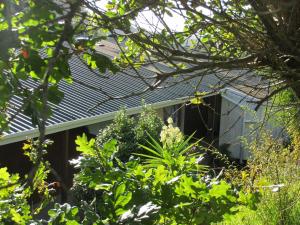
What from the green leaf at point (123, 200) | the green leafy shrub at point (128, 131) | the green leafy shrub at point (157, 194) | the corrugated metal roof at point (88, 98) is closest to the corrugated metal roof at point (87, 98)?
the corrugated metal roof at point (88, 98)

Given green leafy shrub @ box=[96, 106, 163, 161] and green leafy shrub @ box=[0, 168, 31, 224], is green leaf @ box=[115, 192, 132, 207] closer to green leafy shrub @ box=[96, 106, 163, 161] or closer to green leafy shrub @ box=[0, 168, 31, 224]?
green leafy shrub @ box=[0, 168, 31, 224]

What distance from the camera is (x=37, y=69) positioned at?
1587 millimetres

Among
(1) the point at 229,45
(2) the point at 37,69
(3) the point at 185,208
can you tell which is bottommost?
(3) the point at 185,208

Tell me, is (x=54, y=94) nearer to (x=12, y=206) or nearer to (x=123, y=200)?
(x=123, y=200)

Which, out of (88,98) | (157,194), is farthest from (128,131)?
(157,194)

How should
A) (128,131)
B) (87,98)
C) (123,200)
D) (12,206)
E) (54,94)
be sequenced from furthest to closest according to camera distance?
(87,98) → (128,131) → (12,206) → (123,200) → (54,94)

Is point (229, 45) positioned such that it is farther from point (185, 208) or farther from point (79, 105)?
point (79, 105)

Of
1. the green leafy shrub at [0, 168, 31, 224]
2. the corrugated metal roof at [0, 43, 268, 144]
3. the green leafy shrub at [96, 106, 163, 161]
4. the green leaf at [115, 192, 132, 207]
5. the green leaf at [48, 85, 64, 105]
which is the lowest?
the green leafy shrub at [0, 168, 31, 224]

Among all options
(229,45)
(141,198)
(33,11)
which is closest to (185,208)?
(141,198)

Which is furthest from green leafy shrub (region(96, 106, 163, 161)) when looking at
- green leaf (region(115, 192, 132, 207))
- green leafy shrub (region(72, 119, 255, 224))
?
green leaf (region(115, 192, 132, 207))

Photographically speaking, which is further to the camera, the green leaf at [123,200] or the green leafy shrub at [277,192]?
the green leafy shrub at [277,192]

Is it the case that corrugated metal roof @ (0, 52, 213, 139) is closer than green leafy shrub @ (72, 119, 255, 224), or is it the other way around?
green leafy shrub @ (72, 119, 255, 224)

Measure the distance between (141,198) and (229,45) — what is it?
130 cm

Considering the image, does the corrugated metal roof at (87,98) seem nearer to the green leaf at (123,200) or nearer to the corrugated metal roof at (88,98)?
the corrugated metal roof at (88,98)
